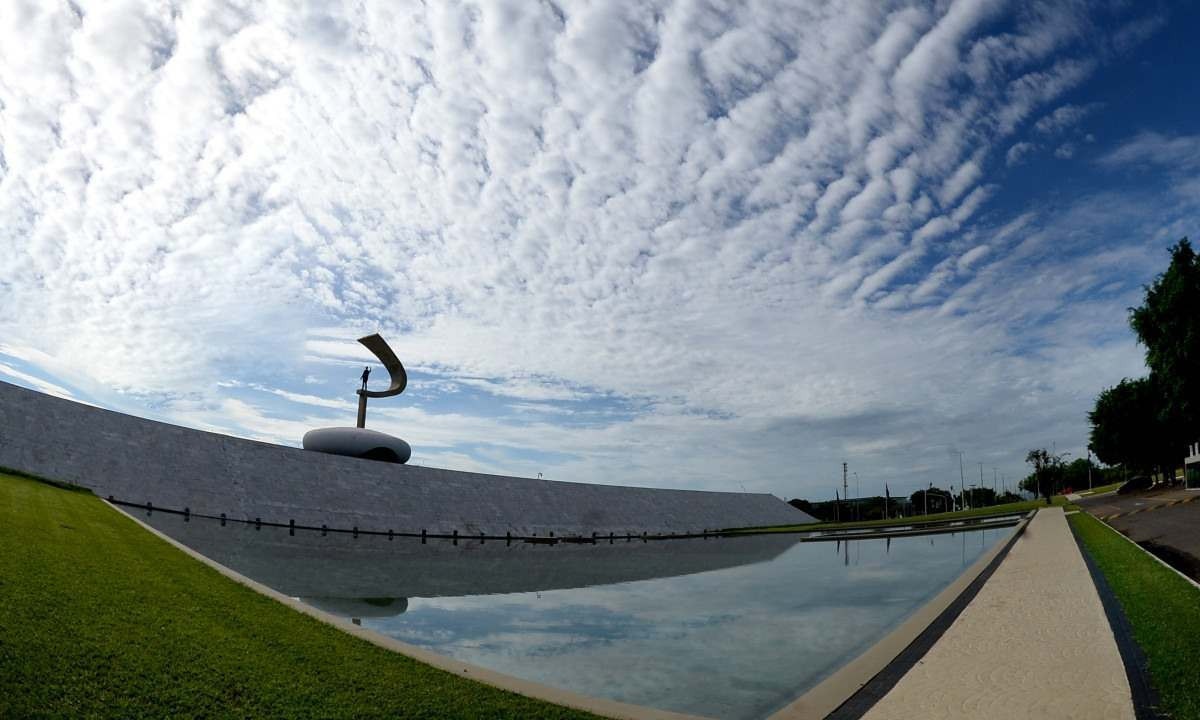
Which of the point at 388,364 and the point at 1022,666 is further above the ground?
the point at 388,364

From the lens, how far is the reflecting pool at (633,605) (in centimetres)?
820

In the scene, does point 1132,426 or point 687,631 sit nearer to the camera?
point 687,631

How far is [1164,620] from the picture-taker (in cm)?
901

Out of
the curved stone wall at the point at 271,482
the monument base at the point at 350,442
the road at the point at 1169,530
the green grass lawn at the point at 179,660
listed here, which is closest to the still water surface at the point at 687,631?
the green grass lawn at the point at 179,660

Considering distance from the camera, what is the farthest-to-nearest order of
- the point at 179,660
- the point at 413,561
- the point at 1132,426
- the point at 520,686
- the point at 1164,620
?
the point at 1132,426
the point at 413,561
the point at 1164,620
the point at 520,686
the point at 179,660

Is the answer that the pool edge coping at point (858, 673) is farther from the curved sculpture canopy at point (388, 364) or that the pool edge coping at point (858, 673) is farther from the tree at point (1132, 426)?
the tree at point (1132, 426)

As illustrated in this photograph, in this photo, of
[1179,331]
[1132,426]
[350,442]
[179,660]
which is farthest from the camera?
[1132,426]

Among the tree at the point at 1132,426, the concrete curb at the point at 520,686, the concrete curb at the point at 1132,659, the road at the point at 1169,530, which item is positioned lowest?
the concrete curb at the point at 520,686

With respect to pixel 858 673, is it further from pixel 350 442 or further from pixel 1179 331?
pixel 350 442

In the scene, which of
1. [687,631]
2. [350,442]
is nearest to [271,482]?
[350,442]

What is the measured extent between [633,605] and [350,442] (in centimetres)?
3203

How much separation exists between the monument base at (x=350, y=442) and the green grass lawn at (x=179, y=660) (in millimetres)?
32861

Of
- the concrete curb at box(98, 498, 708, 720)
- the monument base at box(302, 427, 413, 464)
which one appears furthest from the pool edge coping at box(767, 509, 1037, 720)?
the monument base at box(302, 427, 413, 464)

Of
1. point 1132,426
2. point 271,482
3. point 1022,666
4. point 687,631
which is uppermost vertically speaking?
point 1132,426
